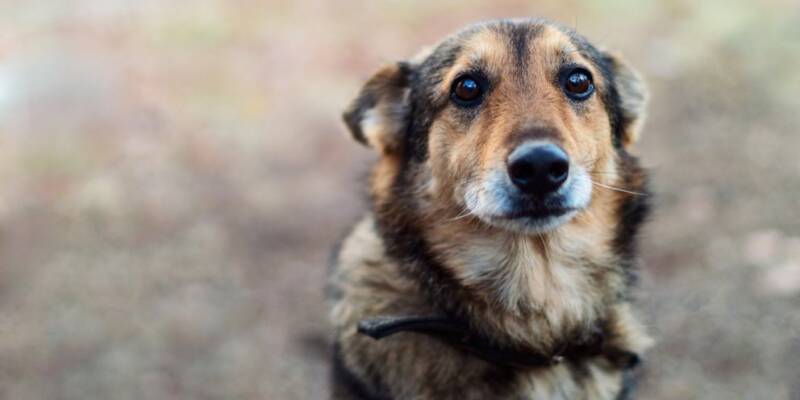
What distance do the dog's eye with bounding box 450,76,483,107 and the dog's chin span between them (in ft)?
2.01

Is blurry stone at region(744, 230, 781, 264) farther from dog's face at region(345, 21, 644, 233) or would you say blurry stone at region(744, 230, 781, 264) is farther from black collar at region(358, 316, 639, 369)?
black collar at region(358, 316, 639, 369)

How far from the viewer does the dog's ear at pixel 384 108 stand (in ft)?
14.1

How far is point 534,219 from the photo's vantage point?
11.7 feet

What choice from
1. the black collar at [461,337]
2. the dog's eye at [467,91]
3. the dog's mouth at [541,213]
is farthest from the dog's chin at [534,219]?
the dog's eye at [467,91]

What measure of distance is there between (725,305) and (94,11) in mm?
7538

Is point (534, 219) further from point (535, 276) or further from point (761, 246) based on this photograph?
point (761, 246)

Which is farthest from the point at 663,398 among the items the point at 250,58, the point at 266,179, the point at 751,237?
the point at 250,58

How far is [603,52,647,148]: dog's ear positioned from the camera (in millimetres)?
4336

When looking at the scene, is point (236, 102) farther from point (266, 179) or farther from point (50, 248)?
point (50, 248)

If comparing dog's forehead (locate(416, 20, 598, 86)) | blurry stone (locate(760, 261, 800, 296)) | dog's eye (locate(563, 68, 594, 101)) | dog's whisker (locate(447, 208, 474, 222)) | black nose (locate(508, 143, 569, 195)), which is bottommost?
blurry stone (locate(760, 261, 800, 296))

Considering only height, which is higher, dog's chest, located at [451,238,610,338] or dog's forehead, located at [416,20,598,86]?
dog's forehead, located at [416,20,598,86]

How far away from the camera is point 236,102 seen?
9.11 meters

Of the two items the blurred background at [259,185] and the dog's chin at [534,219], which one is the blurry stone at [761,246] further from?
the dog's chin at [534,219]

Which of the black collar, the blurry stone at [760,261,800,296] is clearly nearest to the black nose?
the black collar
